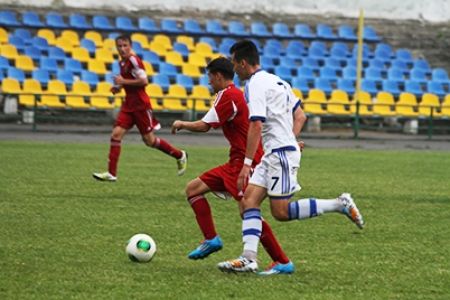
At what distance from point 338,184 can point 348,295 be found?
356 inches

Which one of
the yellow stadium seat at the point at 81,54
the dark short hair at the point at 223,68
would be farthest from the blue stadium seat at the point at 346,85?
the dark short hair at the point at 223,68

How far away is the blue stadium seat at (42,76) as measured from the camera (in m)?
30.0

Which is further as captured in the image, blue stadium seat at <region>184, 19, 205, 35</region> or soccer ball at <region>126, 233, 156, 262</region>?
blue stadium seat at <region>184, 19, 205, 35</region>

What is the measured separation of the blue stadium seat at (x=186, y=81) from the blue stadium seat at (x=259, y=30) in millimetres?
3453

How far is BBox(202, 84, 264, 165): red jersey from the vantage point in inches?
358

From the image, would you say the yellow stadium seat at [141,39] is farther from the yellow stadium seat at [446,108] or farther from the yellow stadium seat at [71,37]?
the yellow stadium seat at [446,108]

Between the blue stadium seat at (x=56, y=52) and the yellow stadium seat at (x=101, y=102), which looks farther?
the blue stadium seat at (x=56, y=52)

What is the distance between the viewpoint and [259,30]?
34219mm

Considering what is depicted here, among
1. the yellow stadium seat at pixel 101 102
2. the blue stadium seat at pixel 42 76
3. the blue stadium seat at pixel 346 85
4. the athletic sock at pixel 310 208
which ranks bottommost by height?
the yellow stadium seat at pixel 101 102

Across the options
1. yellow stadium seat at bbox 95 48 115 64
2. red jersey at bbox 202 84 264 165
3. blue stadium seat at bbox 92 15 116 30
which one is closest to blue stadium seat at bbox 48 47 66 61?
yellow stadium seat at bbox 95 48 115 64

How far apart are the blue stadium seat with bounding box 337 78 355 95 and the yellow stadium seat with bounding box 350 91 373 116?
24 cm

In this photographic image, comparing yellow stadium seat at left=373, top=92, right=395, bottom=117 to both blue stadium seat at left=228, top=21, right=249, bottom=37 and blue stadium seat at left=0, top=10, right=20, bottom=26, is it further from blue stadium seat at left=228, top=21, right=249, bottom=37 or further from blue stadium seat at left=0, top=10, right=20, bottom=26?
blue stadium seat at left=0, top=10, right=20, bottom=26

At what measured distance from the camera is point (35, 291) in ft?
25.3

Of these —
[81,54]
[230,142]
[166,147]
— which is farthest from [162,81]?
[230,142]
